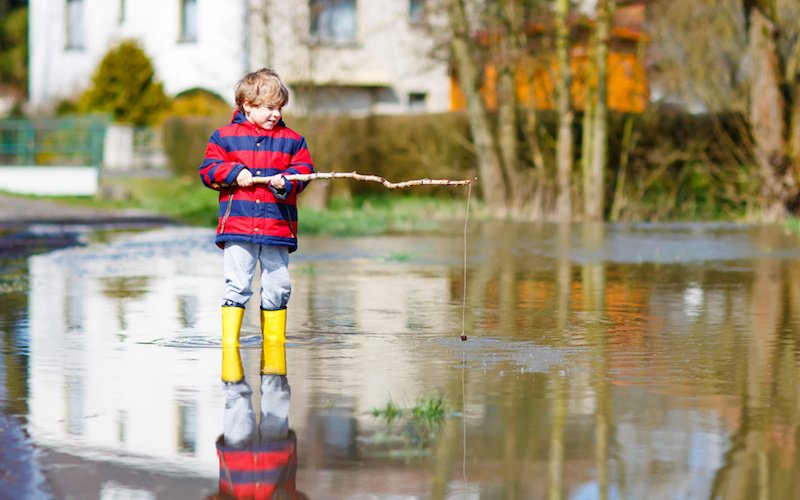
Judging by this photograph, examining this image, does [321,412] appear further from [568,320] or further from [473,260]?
[473,260]

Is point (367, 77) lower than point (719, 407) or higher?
higher

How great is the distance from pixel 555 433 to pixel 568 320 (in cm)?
418

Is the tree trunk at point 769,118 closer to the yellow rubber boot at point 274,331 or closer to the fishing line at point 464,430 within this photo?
the yellow rubber boot at point 274,331

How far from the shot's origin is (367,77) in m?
49.5

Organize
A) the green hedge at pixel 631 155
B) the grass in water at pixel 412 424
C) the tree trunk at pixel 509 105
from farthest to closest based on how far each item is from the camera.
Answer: the green hedge at pixel 631 155 < the tree trunk at pixel 509 105 < the grass in water at pixel 412 424

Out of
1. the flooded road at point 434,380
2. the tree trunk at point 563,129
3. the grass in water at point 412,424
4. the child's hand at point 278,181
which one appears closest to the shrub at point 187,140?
the tree trunk at point 563,129

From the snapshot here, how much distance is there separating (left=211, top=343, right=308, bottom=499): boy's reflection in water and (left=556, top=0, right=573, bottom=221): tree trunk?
16131 mm

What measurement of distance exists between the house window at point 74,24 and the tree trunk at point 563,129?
112 feet

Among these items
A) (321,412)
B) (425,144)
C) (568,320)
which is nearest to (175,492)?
(321,412)

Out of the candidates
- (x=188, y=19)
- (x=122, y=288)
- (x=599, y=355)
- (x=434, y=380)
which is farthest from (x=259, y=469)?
(x=188, y=19)

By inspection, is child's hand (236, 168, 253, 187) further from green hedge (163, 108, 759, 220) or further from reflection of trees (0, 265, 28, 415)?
green hedge (163, 108, 759, 220)

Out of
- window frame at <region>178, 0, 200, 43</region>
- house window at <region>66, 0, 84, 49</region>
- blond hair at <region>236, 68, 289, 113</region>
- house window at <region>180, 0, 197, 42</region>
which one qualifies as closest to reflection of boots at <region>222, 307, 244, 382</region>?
blond hair at <region>236, 68, 289, 113</region>

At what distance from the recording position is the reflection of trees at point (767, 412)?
5.28 meters

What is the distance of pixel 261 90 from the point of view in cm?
836
